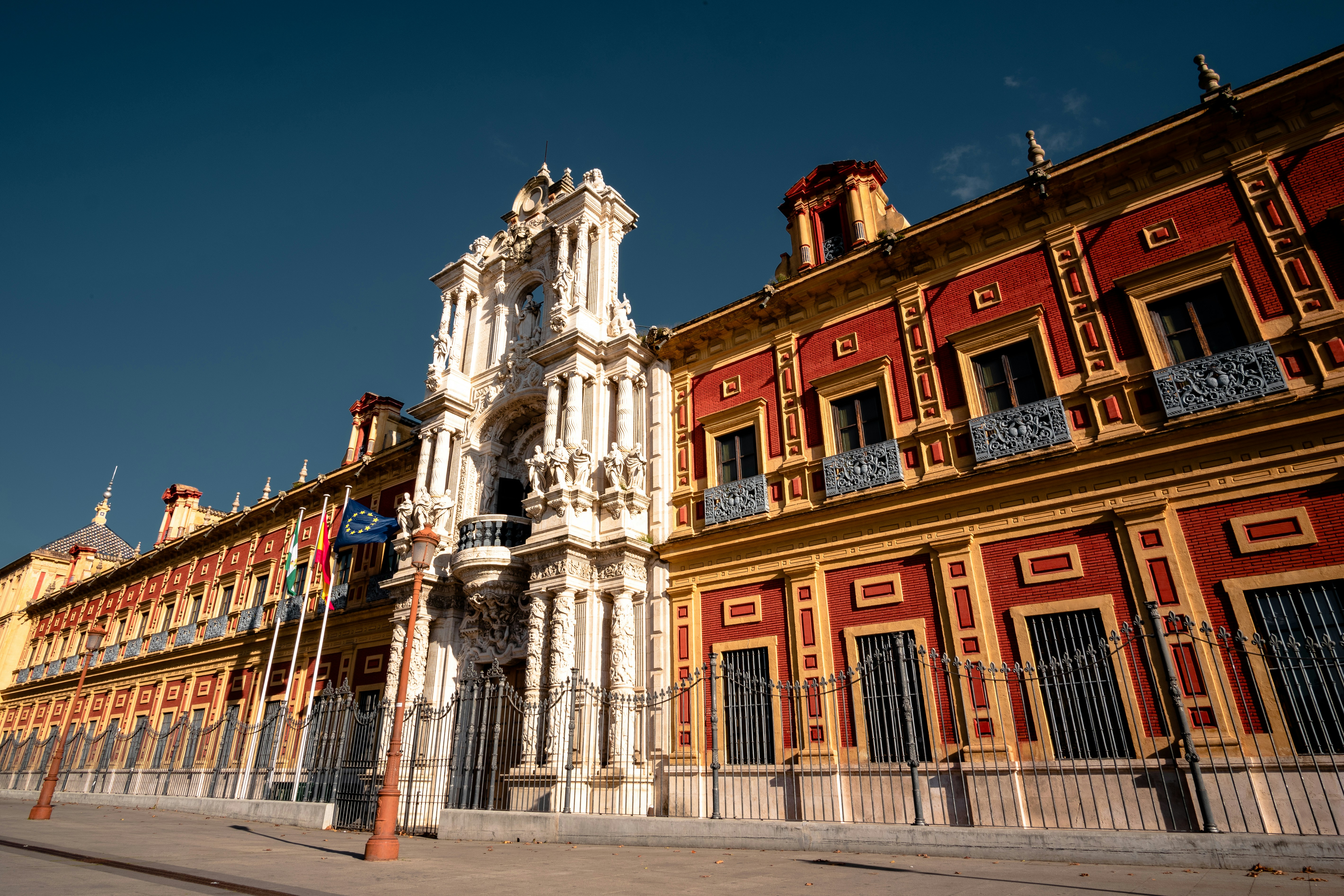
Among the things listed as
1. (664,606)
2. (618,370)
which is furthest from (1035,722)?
(618,370)

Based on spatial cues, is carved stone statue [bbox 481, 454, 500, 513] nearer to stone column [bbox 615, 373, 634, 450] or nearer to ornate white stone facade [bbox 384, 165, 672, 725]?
ornate white stone facade [bbox 384, 165, 672, 725]

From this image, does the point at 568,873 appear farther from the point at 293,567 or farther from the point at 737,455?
the point at 293,567

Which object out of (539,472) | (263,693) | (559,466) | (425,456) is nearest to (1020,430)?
A: (559,466)

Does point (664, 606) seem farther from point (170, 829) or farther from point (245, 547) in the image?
point (245, 547)

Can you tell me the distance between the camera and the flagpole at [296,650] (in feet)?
57.2

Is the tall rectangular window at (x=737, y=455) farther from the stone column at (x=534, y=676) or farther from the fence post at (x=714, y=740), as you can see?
the stone column at (x=534, y=676)

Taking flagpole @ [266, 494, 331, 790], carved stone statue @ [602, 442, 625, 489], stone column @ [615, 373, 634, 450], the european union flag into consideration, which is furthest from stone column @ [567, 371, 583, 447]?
flagpole @ [266, 494, 331, 790]

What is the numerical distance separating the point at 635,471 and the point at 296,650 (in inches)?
407

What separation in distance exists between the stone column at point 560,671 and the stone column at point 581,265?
7.50m


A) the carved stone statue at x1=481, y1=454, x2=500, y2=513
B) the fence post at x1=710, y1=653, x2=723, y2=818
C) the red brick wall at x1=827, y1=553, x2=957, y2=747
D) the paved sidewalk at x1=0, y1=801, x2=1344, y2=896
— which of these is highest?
the carved stone statue at x1=481, y1=454, x2=500, y2=513

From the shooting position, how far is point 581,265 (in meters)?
19.5

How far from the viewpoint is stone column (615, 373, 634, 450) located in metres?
17.2

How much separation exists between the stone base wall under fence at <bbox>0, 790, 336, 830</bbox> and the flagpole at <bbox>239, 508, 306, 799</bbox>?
1.01 meters

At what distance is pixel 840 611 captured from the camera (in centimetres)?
1336
